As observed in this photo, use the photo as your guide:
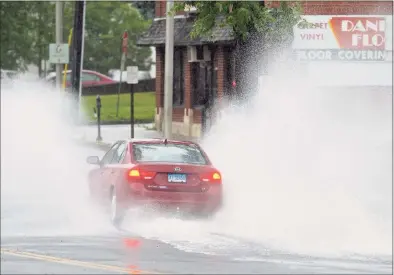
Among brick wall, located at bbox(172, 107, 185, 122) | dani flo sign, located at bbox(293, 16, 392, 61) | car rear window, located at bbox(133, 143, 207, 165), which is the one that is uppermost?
dani flo sign, located at bbox(293, 16, 392, 61)

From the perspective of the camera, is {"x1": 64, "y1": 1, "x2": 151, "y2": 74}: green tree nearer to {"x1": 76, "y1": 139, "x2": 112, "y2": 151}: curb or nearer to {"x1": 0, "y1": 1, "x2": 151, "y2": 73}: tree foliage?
{"x1": 0, "y1": 1, "x2": 151, "y2": 73}: tree foliage

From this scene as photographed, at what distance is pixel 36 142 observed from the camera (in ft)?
80.7

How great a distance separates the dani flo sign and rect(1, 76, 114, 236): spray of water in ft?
→ 39.0

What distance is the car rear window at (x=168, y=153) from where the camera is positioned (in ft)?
63.3

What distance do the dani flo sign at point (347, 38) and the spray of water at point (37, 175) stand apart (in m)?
11.9

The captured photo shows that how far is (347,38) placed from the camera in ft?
133

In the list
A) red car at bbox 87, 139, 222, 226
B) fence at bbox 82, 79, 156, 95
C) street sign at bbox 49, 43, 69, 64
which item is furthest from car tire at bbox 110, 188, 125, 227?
fence at bbox 82, 79, 156, 95

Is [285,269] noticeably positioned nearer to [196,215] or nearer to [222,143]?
[196,215]

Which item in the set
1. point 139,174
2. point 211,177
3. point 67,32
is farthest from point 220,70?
point 67,32

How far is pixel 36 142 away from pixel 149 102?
36625 mm

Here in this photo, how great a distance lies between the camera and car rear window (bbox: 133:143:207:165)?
19297mm

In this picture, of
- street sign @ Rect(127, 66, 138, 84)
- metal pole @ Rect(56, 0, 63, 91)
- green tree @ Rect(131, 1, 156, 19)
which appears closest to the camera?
street sign @ Rect(127, 66, 138, 84)

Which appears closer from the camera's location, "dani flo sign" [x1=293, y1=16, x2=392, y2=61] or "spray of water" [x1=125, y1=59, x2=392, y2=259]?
"spray of water" [x1=125, y1=59, x2=392, y2=259]

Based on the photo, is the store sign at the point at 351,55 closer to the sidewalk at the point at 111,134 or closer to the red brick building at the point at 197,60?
the red brick building at the point at 197,60
